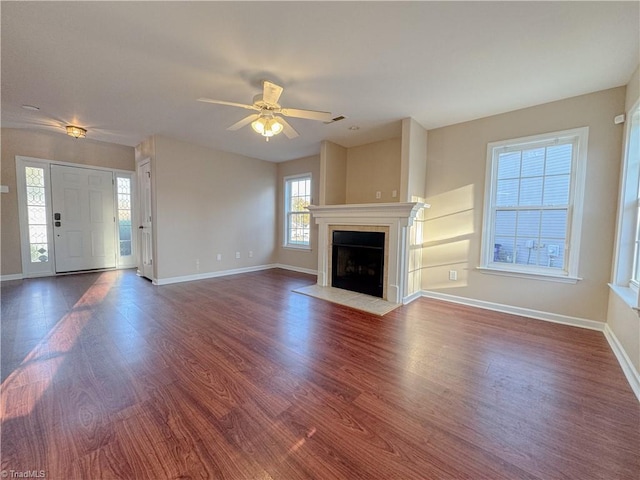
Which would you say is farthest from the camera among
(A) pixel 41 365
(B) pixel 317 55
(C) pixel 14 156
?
(C) pixel 14 156

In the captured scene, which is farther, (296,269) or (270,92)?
(296,269)

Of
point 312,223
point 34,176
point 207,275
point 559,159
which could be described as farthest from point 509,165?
point 34,176

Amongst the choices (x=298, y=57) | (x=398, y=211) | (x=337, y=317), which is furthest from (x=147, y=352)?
(x=398, y=211)

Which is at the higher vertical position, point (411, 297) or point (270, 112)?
point (270, 112)

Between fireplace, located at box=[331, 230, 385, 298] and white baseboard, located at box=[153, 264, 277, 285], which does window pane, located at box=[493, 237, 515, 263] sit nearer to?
fireplace, located at box=[331, 230, 385, 298]

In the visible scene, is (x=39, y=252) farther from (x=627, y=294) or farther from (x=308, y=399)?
(x=627, y=294)

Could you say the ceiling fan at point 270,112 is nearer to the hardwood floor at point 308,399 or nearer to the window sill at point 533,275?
the hardwood floor at point 308,399

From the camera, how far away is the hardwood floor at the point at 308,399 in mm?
1241

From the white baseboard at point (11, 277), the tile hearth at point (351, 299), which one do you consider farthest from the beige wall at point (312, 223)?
the white baseboard at point (11, 277)

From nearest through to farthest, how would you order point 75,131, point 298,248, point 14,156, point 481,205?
point 481,205
point 75,131
point 14,156
point 298,248

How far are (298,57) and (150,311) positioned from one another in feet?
10.7

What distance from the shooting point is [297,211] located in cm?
608

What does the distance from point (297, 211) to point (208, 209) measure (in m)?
1.93

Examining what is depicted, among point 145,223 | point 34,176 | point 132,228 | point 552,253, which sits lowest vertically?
point 552,253
